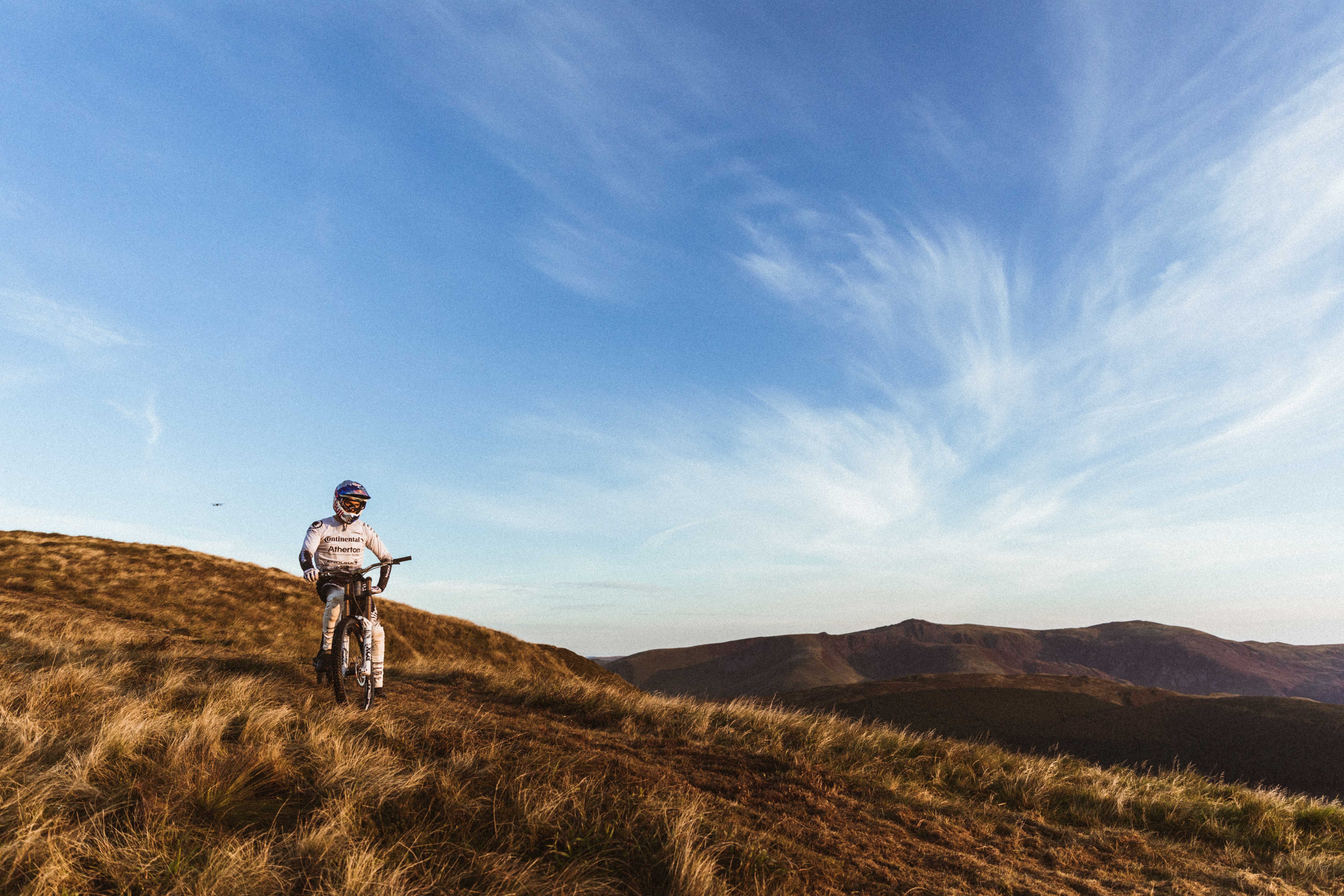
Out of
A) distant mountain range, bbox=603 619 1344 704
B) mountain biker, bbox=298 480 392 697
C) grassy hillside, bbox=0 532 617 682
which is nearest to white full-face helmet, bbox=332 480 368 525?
mountain biker, bbox=298 480 392 697

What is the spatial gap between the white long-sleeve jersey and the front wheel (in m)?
0.70

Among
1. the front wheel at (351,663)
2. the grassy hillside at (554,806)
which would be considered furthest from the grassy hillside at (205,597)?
the grassy hillside at (554,806)

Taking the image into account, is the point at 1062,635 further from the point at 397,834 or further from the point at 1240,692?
the point at 397,834

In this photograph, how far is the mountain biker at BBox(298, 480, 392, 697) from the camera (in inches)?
317

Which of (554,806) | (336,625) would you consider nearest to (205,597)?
(336,625)

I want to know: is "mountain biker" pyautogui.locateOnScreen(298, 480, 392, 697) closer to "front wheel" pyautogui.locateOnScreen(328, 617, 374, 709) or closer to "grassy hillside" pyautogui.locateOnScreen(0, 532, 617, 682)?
"front wheel" pyautogui.locateOnScreen(328, 617, 374, 709)

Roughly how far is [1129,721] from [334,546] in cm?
6909

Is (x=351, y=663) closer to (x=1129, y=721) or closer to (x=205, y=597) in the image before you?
(x=205, y=597)

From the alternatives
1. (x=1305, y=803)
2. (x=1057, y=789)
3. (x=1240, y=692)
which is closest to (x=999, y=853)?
(x=1057, y=789)

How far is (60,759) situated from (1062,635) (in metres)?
227

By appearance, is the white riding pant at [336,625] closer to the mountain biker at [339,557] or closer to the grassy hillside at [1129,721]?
the mountain biker at [339,557]

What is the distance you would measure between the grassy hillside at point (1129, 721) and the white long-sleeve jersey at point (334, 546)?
33.7 metres

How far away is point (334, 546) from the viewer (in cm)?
813

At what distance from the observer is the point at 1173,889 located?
4738 mm
